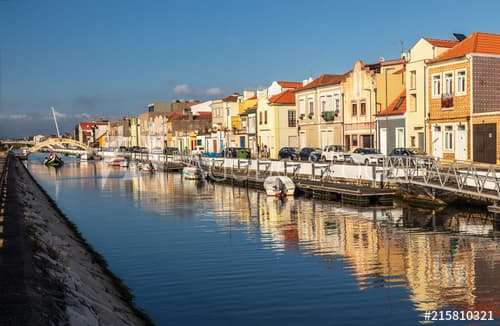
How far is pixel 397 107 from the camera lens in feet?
183

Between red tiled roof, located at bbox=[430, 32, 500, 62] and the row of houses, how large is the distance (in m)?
0.10

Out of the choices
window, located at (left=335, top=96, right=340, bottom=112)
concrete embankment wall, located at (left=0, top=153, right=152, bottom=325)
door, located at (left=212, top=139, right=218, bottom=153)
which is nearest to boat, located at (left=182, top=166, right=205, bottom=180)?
window, located at (left=335, top=96, right=340, bottom=112)

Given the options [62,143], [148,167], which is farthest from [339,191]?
[62,143]

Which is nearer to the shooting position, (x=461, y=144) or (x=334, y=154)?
(x=461, y=144)

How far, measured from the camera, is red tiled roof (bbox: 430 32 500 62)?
4369 cm

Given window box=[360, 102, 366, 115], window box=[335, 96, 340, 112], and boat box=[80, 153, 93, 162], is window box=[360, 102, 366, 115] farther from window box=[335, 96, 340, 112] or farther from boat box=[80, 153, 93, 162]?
boat box=[80, 153, 93, 162]

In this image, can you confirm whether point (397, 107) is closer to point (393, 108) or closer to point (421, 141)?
point (393, 108)

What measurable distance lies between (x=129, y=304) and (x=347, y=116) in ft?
168

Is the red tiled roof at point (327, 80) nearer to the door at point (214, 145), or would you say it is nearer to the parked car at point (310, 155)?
the parked car at point (310, 155)

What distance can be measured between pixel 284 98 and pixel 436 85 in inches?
1291

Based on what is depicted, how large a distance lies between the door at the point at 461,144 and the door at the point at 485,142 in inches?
42.1

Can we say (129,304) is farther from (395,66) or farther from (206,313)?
(395,66)

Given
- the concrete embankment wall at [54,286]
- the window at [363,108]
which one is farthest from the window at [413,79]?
the concrete embankment wall at [54,286]

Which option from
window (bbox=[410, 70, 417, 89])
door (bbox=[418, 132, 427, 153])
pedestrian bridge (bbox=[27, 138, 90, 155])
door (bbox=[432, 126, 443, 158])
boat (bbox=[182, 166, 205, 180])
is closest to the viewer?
door (bbox=[432, 126, 443, 158])
